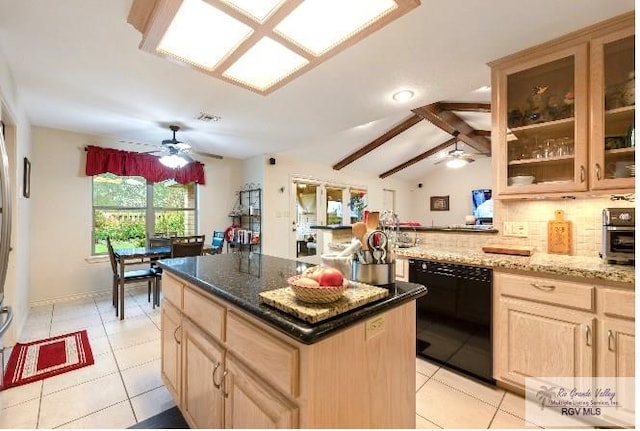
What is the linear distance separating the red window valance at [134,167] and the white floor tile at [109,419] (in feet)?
11.1

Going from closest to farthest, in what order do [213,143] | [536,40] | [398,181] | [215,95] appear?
[536,40], [215,95], [213,143], [398,181]

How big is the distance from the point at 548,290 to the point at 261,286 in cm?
164

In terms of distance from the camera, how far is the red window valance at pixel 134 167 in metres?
3.97

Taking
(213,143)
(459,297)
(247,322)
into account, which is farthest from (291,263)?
(213,143)

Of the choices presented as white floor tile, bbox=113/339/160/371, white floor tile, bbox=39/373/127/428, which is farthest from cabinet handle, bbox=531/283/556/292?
white floor tile, bbox=113/339/160/371

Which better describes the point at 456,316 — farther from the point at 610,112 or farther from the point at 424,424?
the point at 610,112

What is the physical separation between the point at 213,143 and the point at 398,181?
563 centimetres

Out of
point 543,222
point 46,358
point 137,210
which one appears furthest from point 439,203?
point 46,358

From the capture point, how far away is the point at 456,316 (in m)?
2.03

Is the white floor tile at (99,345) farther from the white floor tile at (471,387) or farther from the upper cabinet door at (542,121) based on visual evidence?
the upper cabinet door at (542,121)

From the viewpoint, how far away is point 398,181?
8.48 meters

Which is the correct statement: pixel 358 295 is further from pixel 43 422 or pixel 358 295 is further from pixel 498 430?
pixel 43 422

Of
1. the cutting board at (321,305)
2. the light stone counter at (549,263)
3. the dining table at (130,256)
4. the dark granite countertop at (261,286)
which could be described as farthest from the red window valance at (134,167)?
the cutting board at (321,305)

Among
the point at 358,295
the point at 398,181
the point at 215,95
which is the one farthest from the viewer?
the point at 398,181
